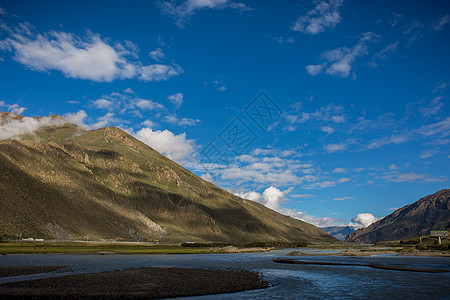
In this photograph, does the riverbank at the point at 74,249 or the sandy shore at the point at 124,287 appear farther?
the riverbank at the point at 74,249

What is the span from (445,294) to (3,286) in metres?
46.8

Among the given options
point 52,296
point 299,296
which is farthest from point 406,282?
point 52,296

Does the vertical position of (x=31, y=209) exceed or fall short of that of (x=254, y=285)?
it exceeds it

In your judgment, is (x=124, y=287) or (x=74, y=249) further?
(x=74, y=249)

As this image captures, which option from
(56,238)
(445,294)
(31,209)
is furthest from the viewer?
(31,209)

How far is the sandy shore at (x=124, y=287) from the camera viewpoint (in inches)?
1272

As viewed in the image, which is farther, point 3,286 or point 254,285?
point 254,285

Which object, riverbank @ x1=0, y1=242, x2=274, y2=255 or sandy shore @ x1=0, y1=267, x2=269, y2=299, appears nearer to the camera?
sandy shore @ x1=0, y1=267, x2=269, y2=299

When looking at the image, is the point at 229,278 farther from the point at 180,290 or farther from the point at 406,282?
the point at 406,282

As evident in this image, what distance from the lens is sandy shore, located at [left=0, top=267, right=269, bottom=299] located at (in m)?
32.3

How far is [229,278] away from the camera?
47125 millimetres

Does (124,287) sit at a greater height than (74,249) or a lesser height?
greater

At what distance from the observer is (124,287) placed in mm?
37688

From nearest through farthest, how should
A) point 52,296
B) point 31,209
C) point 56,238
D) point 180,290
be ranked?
point 52,296 → point 180,290 → point 56,238 → point 31,209
